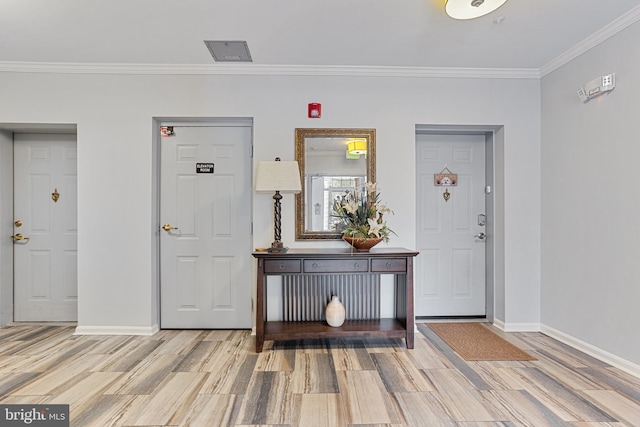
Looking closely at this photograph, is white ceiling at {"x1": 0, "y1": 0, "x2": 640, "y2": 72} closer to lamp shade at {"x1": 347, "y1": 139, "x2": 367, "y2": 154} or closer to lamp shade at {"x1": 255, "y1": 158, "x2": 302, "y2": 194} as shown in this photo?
lamp shade at {"x1": 347, "y1": 139, "x2": 367, "y2": 154}

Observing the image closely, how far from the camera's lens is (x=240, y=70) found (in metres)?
3.06

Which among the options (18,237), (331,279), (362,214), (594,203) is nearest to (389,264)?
(362,214)

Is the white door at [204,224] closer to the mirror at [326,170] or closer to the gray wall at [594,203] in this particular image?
the mirror at [326,170]

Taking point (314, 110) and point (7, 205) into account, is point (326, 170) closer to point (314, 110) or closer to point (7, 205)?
point (314, 110)

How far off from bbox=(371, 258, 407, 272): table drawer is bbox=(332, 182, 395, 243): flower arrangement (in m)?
0.22

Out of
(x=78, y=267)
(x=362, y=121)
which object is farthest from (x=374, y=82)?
(x=78, y=267)

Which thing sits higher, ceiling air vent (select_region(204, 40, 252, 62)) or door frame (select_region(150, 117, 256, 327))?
ceiling air vent (select_region(204, 40, 252, 62))

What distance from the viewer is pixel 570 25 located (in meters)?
2.43

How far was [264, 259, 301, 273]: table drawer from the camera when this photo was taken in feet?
8.67

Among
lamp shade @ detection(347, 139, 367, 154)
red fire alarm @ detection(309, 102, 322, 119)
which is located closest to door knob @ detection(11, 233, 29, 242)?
red fire alarm @ detection(309, 102, 322, 119)

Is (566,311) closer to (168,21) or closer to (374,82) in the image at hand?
(374,82)

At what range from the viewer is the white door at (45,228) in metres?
3.32

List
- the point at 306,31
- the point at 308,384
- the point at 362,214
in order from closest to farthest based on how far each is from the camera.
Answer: the point at 308,384 → the point at 306,31 → the point at 362,214

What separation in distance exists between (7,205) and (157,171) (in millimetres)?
1493
